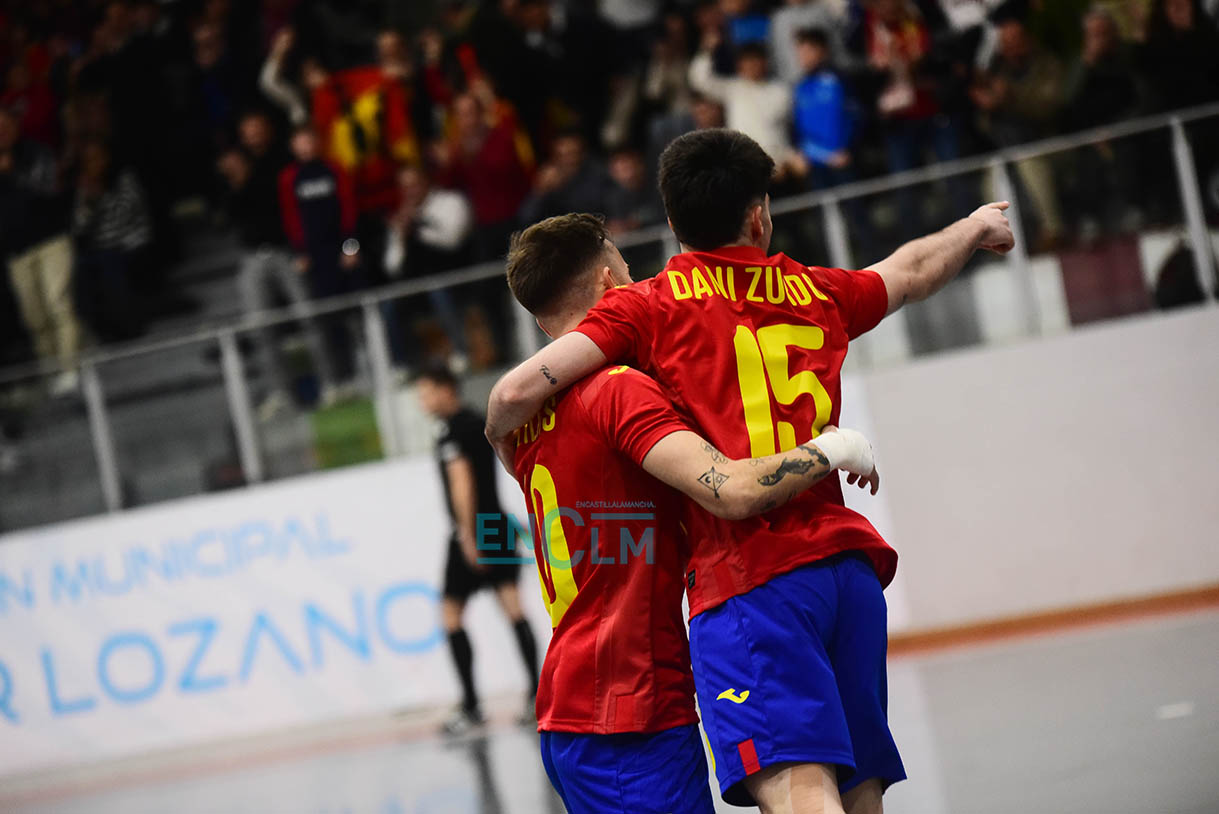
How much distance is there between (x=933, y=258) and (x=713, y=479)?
0.89 meters

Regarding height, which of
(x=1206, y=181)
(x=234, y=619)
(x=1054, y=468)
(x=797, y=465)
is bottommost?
(x=234, y=619)

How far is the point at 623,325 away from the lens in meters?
2.78

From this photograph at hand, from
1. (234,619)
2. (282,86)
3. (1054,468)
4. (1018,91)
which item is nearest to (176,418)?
(234,619)

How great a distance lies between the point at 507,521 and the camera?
9422 millimetres

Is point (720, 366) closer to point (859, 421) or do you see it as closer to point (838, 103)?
point (859, 421)

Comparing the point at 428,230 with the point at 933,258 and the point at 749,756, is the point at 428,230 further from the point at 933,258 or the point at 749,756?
the point at 749,756

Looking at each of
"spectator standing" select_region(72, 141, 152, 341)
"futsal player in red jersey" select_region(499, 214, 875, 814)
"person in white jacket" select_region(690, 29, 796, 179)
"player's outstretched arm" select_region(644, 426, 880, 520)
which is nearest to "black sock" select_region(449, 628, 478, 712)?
"person in white jacket" select_region(690, 29, 796, 179)

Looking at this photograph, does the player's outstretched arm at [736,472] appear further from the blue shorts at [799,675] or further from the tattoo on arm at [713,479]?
the blue shorts at [799,675]

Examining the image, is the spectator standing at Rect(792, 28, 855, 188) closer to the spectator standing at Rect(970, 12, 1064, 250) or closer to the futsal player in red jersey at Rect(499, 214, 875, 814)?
the spectator standing at Rect(970, 12, 1064, 250)

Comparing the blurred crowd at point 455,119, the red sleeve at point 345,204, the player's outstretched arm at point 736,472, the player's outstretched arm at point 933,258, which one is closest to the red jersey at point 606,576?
the player's outstretched arm at point 736,472

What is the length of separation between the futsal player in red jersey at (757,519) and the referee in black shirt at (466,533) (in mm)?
5910

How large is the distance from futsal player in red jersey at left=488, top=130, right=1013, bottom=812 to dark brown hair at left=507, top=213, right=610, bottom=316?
0.60ft

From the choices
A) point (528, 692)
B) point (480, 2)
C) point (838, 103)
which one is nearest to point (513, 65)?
point (480, 2)

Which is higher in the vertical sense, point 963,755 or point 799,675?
point 799,675
